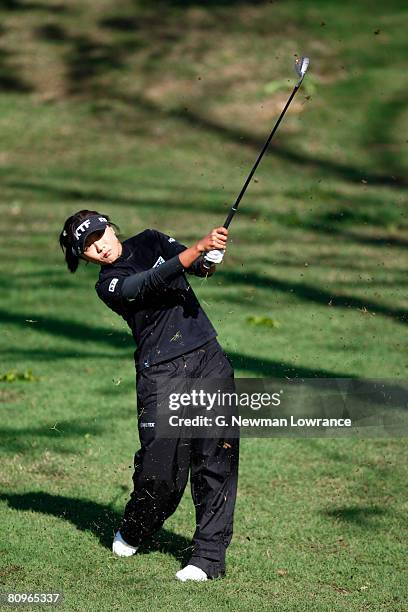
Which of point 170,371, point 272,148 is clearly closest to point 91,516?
point 170,371

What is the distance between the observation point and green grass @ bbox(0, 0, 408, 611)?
5.33 metres

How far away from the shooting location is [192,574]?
4.89 meters

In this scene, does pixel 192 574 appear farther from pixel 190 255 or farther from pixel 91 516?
pixel 190 255

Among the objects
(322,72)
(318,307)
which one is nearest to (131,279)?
(318,307)

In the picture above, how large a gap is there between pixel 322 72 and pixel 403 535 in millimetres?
15921

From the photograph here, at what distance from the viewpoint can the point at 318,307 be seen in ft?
35.0

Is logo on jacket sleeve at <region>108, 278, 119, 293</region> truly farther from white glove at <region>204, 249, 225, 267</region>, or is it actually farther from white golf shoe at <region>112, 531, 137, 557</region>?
white golf shoe at <region>112, 531, 137, 557</region>

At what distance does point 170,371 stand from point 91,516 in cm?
138

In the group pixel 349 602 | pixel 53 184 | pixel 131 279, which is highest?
pixel 131 279

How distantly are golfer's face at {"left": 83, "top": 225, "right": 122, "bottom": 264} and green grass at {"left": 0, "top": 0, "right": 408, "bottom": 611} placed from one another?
1.47 m

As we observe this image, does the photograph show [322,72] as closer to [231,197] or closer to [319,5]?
[319,5]

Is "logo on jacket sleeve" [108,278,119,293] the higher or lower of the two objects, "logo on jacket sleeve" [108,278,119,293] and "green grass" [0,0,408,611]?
the higher

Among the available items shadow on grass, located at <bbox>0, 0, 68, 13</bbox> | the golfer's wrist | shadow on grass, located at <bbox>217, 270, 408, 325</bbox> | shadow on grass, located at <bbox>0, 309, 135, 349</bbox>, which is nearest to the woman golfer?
the golfer's wrist

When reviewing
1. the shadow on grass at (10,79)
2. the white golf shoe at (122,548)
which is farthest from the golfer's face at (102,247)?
the shadow on grass at (10,79)
